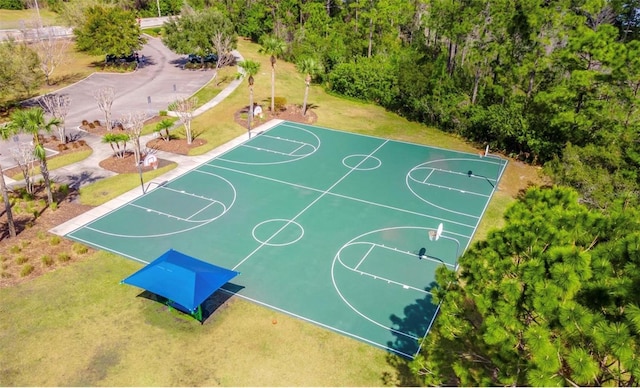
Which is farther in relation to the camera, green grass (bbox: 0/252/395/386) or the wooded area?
green grass (bbox: 0/252/395/386)

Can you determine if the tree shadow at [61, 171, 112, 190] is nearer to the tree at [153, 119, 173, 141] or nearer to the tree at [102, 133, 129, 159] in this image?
the tree at [102, 133, 129, 159]

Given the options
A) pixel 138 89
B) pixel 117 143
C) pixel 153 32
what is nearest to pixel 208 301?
pixel 117 143

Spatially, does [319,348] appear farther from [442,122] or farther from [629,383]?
[442,122]

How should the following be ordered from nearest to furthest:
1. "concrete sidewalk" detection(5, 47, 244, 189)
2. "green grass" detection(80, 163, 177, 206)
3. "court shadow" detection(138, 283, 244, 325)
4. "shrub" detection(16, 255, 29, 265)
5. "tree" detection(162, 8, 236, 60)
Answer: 1. "court shadow" detection(138, 283, 244, 325)
2. "shrub" detection(16, 255, 29, 265)
3. "green grass" detection(80, 163, 177, 206)
4. "concrete sidewalk" detection(5, 47, 244, 189)
5. "tree" detection(162, 8, 236, 60)

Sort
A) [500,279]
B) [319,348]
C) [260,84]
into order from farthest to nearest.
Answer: [260,84]
[319,348]
[500,279]

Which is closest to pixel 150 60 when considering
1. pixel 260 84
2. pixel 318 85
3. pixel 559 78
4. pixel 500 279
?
pixel 260 84

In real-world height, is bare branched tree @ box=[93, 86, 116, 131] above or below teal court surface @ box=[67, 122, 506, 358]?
above

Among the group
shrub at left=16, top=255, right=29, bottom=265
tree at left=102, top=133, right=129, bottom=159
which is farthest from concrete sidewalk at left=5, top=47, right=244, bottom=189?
shrub at left=16, top=255, right=29, bottom=265
